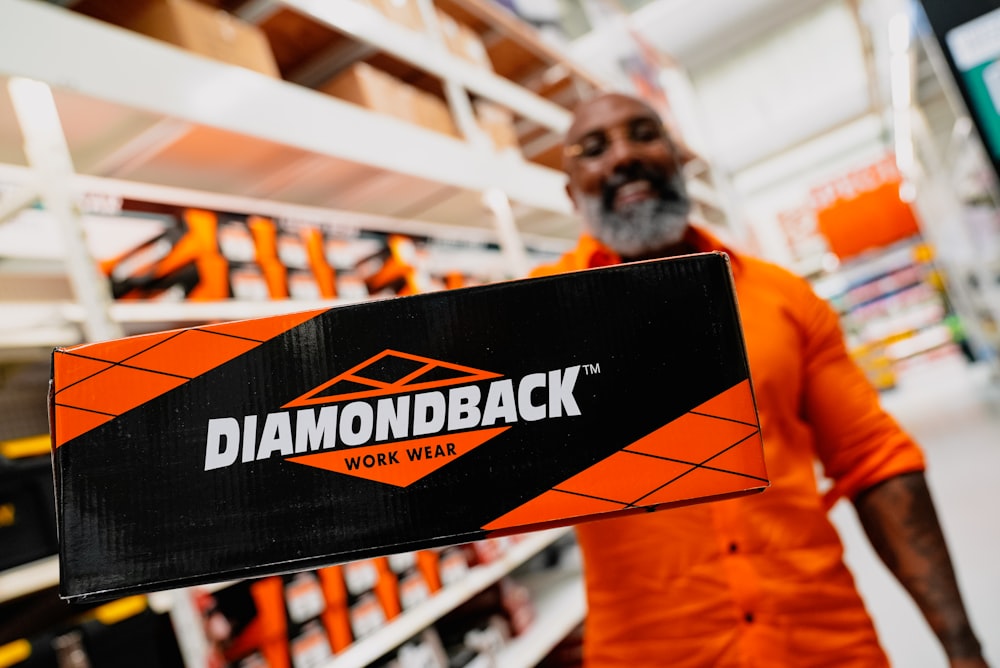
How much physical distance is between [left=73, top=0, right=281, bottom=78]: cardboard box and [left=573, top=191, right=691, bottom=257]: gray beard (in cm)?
119

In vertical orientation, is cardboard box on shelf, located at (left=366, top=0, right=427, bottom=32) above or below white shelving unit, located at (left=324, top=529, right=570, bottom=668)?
above

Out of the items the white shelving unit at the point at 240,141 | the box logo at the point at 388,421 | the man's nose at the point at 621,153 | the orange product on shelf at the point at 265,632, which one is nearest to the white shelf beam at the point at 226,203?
the white shelving unit at the point at 240,141

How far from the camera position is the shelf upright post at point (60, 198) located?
145 cm

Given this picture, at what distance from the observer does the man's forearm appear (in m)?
1.13

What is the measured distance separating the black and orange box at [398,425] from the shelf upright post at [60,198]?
3.47 feet

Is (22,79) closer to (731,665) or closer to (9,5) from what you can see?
(9,5)

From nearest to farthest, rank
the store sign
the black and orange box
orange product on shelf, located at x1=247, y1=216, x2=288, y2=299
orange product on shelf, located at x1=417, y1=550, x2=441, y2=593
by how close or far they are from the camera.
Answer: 1. the black and orange box
2. orange product on shelf, located at x1=247, y1=216, x2=288, y2=299
3. orange product on shelf, located at x1=417, y1=550, x2=441, y2=593
4. the store sign

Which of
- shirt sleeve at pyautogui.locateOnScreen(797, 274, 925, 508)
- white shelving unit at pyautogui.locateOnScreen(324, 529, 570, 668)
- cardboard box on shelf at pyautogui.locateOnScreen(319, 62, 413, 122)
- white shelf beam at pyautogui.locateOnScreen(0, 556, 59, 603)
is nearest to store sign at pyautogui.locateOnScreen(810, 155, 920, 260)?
cardboard box on shelf at pyautogui.locateOnScreen(319, 62, 413, 122)

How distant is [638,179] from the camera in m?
1.43

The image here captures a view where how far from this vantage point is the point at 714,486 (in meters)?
0.53

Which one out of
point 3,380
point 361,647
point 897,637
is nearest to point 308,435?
point 361,647

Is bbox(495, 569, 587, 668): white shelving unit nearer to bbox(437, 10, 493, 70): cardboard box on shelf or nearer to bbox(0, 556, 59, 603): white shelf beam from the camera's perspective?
bbox(0, 556, 59, 603): white shelf beam

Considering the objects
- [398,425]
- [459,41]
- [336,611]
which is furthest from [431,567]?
[459,41]

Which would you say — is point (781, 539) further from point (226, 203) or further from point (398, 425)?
point (226, 203)
